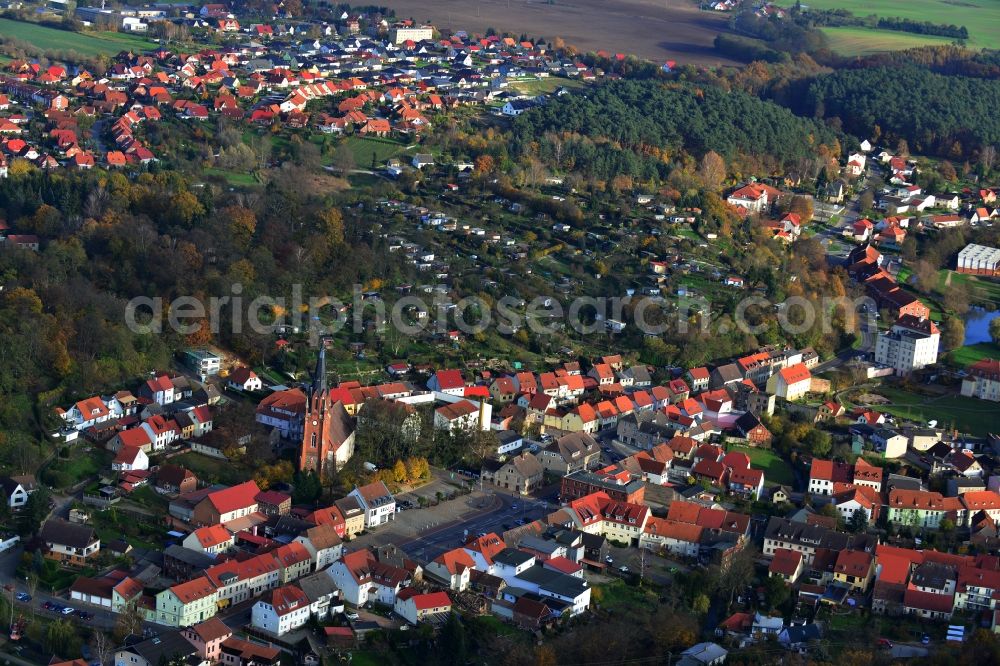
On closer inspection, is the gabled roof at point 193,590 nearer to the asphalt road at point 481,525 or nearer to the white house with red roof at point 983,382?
the asphalt road at point 481,525

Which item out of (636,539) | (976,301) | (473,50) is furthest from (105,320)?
(473,50)

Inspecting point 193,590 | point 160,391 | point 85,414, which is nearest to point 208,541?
point 193,590

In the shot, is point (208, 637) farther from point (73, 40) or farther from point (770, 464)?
point (73, 40)

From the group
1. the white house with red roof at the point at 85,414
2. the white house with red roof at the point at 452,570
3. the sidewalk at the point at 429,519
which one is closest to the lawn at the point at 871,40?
the sidewalk at the point at 429,519

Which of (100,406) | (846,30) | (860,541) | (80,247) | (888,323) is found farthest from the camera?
(846,30)

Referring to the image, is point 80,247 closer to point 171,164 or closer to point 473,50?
point 171,164

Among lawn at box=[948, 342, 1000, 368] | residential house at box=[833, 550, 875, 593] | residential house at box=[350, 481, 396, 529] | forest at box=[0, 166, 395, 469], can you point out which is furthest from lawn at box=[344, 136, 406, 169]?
residential house at box=[833, 550, 875, 593]
